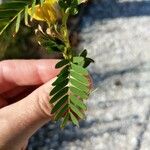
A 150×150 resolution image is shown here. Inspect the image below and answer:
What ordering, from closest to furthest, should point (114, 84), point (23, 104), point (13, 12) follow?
1. point (13, 12)
2. point (23, 104)
3. point (114, 84)

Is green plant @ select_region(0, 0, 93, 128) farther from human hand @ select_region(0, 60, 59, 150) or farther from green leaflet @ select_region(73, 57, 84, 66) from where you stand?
human hand @ select_region(0, 60, 59, 150)

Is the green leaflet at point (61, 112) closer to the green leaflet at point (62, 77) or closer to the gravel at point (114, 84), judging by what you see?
the green leaflet at point (62, 77)

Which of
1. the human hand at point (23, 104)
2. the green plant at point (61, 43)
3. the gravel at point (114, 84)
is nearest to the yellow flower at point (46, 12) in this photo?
the green plant at point (61, 43)

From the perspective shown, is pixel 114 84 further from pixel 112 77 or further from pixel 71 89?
pixel 71 89

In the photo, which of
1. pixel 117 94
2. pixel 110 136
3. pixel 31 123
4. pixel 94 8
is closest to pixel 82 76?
pixel 31 123

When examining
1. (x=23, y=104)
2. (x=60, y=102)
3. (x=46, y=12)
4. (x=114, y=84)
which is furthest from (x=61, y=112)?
(x=114, y=84)

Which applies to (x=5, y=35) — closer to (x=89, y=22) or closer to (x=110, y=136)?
(x=110, y=136)
